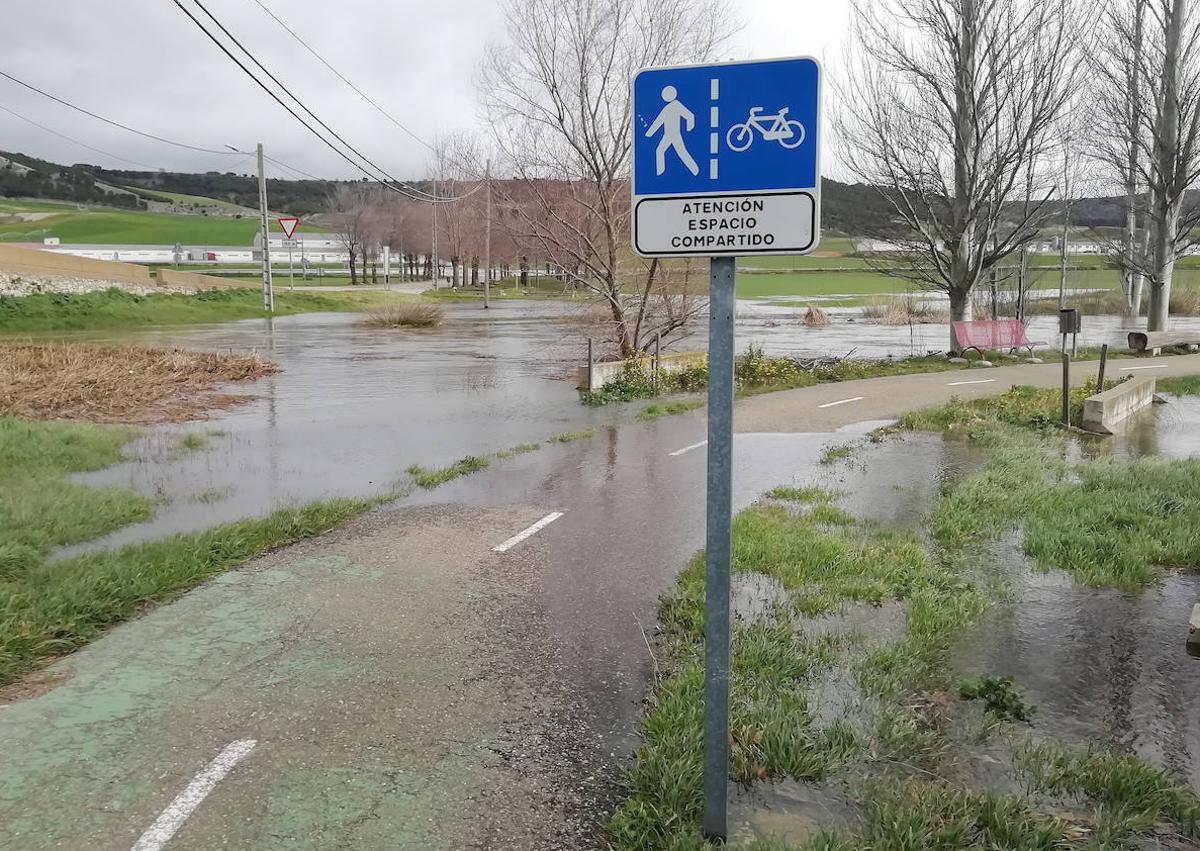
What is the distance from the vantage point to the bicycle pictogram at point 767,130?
2.73m

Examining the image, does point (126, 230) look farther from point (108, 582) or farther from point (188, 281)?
point (108, 582)

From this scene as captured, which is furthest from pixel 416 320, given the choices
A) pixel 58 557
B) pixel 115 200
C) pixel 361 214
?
pixel 115 200

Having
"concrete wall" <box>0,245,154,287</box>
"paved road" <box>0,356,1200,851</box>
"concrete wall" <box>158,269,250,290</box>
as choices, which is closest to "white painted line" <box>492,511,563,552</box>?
"paved road" <box>0,356,1200,851</box>

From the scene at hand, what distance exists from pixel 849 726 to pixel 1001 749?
628 millimetres

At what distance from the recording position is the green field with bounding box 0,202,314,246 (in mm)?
129000

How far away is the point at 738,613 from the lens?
529 centimetres

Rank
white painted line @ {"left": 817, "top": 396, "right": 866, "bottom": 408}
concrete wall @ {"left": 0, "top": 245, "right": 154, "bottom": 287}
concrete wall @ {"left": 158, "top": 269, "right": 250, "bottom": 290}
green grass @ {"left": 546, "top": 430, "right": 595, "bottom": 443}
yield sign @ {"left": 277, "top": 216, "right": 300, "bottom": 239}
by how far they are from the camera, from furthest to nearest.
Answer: concrete wall @ {"left": 158, "top": 269, "right": 250, "bottom": 290} → yield sign @ {"left": 277, "top": 216, "right": 300, "bottom": 239} → concrete wall @ {"left": 0, "top": 245, "right": 154, "bottom": 287} → white painted line @ {"left": 817, "top": 396, "right": 866, "bottom": 408} → green grass @ {"left": 546, "top": 430, "right": 595, "bottom": 443}

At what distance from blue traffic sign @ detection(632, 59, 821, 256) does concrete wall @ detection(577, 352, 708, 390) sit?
12442 millimetres

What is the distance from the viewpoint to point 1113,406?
12.4 meters

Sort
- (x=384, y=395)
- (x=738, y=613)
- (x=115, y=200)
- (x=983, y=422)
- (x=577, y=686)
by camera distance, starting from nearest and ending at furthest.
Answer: (x=577, y=686), (x=738, y=613), (x=983, y=422), (x=384, y=395), (x=115, y=200)

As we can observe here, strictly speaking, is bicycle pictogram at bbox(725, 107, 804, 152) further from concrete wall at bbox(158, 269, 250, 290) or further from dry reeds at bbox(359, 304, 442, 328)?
concrete wall at bbox(158, 269, 250, 290)

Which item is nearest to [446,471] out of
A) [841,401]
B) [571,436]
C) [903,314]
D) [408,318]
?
[571,436]

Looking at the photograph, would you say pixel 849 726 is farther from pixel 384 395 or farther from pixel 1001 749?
pixel 384 395

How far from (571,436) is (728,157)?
9045 millimetres
